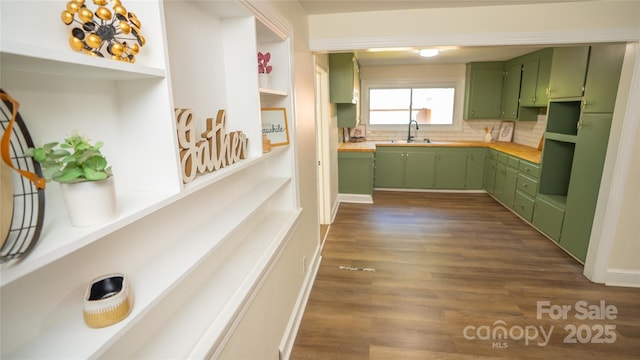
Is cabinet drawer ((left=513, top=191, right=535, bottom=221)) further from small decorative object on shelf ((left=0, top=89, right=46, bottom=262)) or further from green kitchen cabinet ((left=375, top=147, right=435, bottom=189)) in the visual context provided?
small decorative object on shelf ((left=0, top=89, right=46, bottom=262))

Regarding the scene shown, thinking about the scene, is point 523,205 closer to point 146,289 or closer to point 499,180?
point 499,180

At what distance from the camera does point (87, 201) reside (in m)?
0.67

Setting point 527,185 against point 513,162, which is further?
point 513,162

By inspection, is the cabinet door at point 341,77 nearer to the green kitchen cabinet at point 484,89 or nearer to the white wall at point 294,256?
the white wall at point 294,256

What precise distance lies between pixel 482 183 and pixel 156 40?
18.4 feet

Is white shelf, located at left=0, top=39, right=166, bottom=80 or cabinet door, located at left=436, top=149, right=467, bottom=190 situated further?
cabinet door, located at left=436, top=149, right=467, bottom=190

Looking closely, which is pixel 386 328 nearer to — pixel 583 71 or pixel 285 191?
pixel 285 191

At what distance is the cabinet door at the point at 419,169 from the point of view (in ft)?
17.7

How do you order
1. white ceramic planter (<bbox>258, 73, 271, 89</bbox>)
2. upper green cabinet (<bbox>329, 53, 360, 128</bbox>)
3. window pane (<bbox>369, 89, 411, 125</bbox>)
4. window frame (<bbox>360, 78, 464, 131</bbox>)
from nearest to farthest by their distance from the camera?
1. white ceramic planter (<bbox>258, 73, 271, 89</bbox>)
2. upper green cabinet (<bbox>329, 53, 360, 128</bbox>)
3. window frame (<bbox>360, 78, 464, 131</bbox>)
4. window pane (<bbox>369, 89, 411, 125</bbox>)

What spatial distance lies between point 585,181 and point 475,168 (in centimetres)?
248

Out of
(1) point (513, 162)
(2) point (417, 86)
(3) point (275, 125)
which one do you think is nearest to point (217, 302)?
(3) point (275, 125)

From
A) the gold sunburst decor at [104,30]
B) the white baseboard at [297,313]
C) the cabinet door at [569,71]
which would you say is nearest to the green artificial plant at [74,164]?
the gold sunburst decor at [104,30]

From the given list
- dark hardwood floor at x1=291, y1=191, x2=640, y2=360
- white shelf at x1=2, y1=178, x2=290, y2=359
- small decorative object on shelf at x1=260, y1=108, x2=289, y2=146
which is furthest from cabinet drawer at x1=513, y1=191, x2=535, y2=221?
white shelf at x1=2, y1=178, x2=290, y2=359

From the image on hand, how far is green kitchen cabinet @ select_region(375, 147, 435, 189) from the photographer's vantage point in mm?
5422
